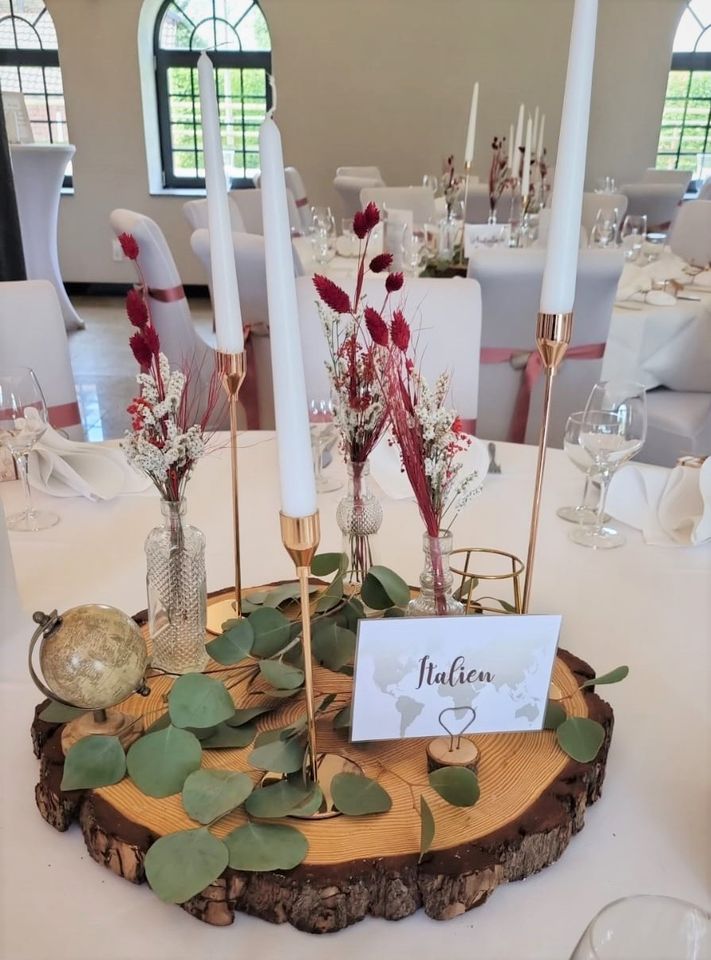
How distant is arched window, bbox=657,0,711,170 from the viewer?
20.0ft

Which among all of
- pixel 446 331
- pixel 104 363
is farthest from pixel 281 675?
pixel 104 363

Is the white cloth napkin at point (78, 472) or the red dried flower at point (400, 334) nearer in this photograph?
the red dried flower at point (400, 334)

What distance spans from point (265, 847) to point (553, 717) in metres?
0.27

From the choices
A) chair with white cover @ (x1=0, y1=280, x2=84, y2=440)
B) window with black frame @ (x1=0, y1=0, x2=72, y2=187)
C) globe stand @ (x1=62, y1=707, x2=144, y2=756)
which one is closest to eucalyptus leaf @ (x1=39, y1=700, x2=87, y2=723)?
Result: globe stand @ (x1=62, y1=707, x2=144, y2=756)

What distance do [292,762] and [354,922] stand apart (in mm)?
116

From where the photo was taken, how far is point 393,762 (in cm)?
68

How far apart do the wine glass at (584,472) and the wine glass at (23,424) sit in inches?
27.9

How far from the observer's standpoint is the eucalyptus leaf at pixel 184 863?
546 millimetres

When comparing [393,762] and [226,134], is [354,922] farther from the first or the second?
[226,134]

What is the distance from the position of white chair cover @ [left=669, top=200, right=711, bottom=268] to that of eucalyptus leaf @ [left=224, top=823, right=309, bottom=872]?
4.26 meters

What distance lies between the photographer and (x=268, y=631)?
782 mm

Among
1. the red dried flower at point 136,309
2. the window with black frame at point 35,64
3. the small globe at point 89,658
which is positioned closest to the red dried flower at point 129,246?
the red dried flower at point 136,309

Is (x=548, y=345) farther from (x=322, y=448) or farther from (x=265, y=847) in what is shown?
(x=322, y=448)

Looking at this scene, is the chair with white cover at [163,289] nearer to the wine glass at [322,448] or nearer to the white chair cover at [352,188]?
the wine glass at [322,448]
